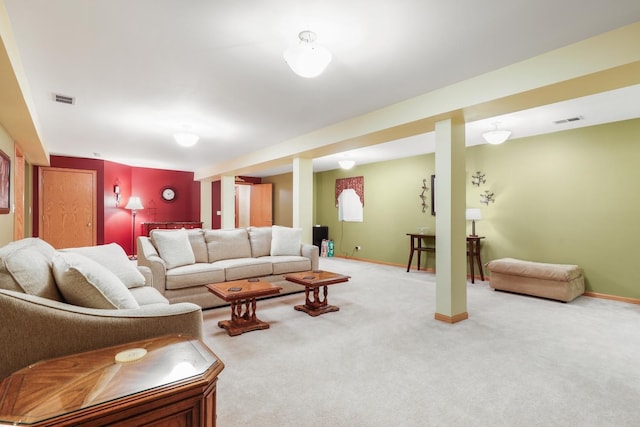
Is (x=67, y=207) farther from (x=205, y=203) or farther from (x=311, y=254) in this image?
(x=311, y=254)

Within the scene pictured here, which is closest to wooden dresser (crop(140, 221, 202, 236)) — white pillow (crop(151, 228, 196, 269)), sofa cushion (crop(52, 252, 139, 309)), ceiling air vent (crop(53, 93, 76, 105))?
white pillow (crop(151, 228, 196, 269))

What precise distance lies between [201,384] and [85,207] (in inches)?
305

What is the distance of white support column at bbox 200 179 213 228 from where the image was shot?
29.2ft

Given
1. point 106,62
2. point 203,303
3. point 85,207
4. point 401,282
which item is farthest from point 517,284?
point 85,207

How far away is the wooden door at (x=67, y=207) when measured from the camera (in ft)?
21.9

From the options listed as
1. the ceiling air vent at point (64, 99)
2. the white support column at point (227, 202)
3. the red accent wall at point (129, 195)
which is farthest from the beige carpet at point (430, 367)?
the red accent wall at point (129, 195)

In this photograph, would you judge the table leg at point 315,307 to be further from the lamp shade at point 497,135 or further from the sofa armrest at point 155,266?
the lamp shade at point 497,135

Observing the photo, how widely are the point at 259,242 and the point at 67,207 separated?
4980mm

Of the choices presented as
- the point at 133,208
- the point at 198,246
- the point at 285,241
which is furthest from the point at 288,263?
the point at 133,208

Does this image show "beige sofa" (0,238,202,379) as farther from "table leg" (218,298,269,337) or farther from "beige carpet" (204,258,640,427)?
"table leg" (218,298,269,337)

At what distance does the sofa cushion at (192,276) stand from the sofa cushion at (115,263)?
2.12 feet

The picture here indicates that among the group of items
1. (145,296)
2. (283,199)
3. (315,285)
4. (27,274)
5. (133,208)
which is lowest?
(315,285)

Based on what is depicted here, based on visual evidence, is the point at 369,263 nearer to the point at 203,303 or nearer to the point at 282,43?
the point at 203,303

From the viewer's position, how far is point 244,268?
4.05 meters
